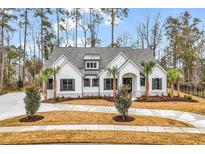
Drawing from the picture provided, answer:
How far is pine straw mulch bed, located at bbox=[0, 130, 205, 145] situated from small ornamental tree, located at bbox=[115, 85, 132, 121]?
131 cm

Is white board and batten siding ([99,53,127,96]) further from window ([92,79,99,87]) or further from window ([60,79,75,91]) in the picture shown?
window ([60,79,75,91])

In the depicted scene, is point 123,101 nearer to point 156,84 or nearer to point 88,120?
point 88,120

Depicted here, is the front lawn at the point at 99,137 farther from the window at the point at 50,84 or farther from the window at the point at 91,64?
the window at the point at 91,64

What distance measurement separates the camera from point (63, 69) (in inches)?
581

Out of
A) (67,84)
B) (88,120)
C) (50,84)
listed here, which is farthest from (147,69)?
(88,120)

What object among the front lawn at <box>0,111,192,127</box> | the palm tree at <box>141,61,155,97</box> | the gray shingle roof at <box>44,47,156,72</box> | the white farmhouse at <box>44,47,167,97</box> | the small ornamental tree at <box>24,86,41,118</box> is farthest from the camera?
the gray shingle roof at <box>44,47,156,72</box>

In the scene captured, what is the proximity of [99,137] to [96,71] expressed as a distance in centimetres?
850

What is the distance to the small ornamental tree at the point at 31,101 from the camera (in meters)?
8.72

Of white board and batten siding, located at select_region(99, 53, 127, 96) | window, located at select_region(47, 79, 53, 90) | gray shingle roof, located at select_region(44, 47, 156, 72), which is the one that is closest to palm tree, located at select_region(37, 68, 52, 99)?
window, located at select_region(47, 79, 53, 90)

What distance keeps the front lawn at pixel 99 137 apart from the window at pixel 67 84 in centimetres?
753

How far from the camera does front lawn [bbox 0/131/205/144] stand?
6.61m
